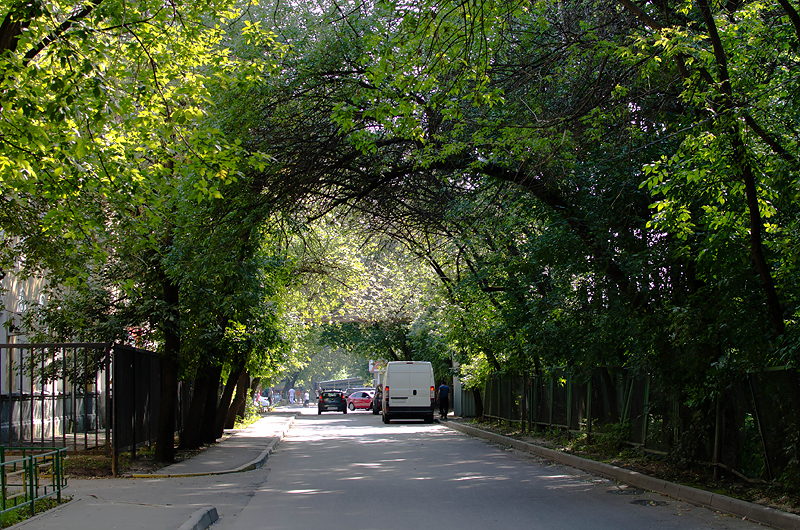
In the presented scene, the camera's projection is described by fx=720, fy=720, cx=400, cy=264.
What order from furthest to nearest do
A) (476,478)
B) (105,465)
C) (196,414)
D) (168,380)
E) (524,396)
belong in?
(524,396)
(196,414)
(168,380)
(105,465)
(476,478)

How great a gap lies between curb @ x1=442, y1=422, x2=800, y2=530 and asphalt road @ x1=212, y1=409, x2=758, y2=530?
185 millimetres

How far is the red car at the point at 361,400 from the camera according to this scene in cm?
5691

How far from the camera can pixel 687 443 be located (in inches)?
428

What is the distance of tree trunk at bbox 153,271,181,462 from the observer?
14.3 metres

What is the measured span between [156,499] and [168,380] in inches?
194

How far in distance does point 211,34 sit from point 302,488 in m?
7.41

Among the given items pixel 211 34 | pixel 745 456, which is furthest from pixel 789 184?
pixel 211 34

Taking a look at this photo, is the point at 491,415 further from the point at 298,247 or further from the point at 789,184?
the point at 789,184

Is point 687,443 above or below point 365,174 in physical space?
below

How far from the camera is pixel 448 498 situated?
10148 mm

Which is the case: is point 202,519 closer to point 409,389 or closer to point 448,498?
point 448,498

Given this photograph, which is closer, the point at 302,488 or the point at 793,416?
the point at 793,416

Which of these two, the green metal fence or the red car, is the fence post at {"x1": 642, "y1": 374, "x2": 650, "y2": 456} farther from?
the red car

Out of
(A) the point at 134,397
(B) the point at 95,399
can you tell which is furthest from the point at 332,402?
(B) the point at 95,399
